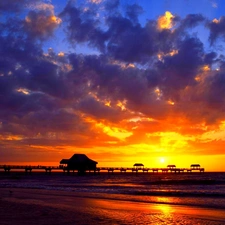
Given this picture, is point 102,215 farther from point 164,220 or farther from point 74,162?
point 74,162

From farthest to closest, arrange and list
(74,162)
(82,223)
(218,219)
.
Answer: (74,162), (218,219), (82,223)

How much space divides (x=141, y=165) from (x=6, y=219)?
407 feet

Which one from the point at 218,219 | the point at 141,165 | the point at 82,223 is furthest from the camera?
the point at 141,165

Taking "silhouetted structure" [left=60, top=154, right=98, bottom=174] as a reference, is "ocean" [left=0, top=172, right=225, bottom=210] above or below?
below

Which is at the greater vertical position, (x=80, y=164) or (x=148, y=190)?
(x=80, y=164)

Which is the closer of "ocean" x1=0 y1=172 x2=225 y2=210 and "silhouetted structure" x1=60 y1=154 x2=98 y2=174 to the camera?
"ocean" x1=0 y1=172 x2=225 y2=210

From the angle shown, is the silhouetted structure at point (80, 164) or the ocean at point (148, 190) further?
the silhouetted structure at point (80, 164)

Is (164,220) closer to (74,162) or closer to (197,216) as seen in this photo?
(197,216)

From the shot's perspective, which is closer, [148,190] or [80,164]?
[148,190]

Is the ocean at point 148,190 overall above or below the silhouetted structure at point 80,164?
below

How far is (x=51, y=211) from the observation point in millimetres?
15266

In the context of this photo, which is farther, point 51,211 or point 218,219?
point 51,211

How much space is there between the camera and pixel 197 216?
46.4 ft

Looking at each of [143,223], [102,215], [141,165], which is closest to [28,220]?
[102,215]
